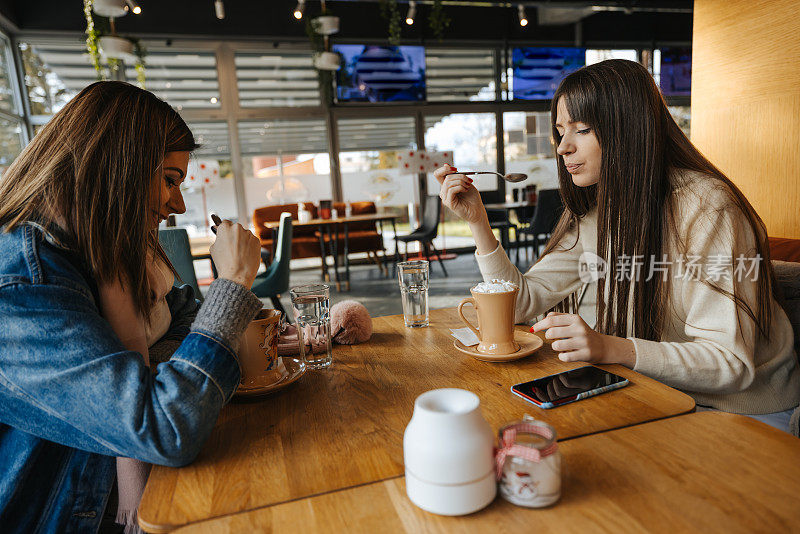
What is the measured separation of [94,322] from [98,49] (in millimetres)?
6655

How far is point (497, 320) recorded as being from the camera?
3.40ft

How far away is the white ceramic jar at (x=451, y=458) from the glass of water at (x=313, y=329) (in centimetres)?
51

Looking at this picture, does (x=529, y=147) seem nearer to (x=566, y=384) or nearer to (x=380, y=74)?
(x=380, y=74)

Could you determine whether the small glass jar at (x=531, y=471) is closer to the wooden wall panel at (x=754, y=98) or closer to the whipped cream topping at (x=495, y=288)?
the whipped cream topping at (x=495, y=288)

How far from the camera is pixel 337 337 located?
1202 millimetres

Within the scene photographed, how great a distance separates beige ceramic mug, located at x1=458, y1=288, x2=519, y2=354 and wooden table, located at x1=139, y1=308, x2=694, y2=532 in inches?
1.5

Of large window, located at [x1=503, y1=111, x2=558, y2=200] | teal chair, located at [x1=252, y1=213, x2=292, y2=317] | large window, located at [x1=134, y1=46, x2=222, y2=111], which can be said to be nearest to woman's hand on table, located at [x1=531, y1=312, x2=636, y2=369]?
teal chair, located at [x1=252, y1=213, x2=292, y2=317]

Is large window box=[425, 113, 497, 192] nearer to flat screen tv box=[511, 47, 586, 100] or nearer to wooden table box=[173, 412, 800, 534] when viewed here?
flat screen tv box=[511, 47, 586, 100]

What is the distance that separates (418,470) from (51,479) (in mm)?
621

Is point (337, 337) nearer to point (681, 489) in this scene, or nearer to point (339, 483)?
point (339, 483)

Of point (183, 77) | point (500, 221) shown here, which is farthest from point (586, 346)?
point (183, 77)

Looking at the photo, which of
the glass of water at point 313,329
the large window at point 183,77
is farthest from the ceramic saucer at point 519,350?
the large window at point 183,77

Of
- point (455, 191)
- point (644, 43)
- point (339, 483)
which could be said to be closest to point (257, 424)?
point (339, 483)

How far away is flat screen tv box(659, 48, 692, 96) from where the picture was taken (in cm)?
874
